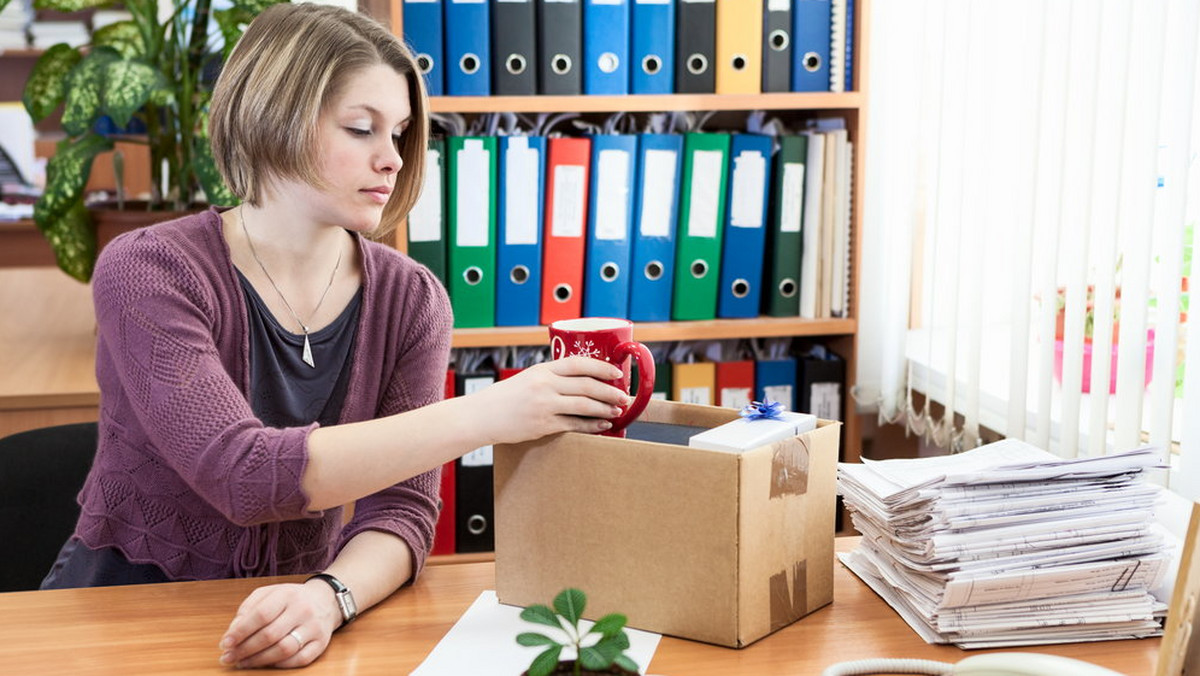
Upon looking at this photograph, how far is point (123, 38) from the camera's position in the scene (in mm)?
2492

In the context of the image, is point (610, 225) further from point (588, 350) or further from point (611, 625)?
point (611, 625)

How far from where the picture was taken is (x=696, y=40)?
7.19 ft

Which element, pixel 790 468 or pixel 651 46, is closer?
pixel 790 468

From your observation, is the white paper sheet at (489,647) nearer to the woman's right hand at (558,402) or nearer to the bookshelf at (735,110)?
the woman's right hand at (558,402)

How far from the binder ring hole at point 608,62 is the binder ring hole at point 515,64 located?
0.44ft

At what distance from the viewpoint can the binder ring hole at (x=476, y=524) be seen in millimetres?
2277

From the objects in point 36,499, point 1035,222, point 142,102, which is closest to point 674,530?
point 36,499

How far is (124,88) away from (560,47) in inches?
31.3

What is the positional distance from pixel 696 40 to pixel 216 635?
1479 mm

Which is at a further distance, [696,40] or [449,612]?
[696,40]

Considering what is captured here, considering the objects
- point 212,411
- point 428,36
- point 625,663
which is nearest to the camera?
point 625,663

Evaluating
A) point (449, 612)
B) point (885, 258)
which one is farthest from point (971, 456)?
point (885, 258)

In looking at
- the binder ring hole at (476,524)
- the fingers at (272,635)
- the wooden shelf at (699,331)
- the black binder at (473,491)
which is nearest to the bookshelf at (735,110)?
the wooden shelf at (699,331)

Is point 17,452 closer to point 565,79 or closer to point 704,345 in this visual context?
point 565,79
